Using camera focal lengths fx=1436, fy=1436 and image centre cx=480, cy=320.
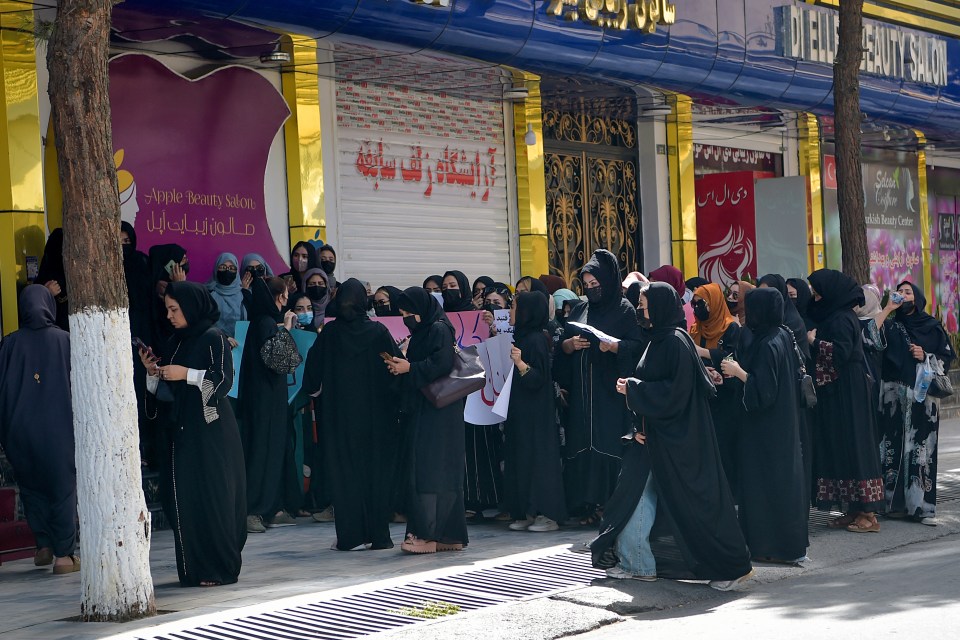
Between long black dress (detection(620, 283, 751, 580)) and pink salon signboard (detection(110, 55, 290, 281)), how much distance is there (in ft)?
17.3

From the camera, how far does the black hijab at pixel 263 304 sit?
9656 mm

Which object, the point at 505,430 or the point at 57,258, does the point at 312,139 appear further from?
the point at 505,430

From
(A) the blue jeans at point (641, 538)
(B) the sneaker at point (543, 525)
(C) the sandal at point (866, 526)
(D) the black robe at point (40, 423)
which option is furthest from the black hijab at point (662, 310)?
(D) the black robe at point (40, 423)

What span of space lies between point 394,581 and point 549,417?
2.32 m

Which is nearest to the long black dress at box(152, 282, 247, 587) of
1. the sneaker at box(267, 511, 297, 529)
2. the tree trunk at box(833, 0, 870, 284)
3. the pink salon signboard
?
the sneaker at box(267, 511, 297, 529)

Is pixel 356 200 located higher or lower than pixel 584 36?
lower

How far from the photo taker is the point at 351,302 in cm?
871

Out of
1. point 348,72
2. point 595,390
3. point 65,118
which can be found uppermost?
point 348,72

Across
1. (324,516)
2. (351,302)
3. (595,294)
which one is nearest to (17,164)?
(351,302)

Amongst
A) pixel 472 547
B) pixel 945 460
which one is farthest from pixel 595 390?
pixel 945 460

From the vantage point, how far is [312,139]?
1252 centimetres

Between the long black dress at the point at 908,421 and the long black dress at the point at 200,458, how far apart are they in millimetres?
4757

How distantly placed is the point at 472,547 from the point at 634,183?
29.8 ft

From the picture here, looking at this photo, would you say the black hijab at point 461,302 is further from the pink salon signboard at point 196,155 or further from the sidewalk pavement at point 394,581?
the pink salon signboard at point 196,155
